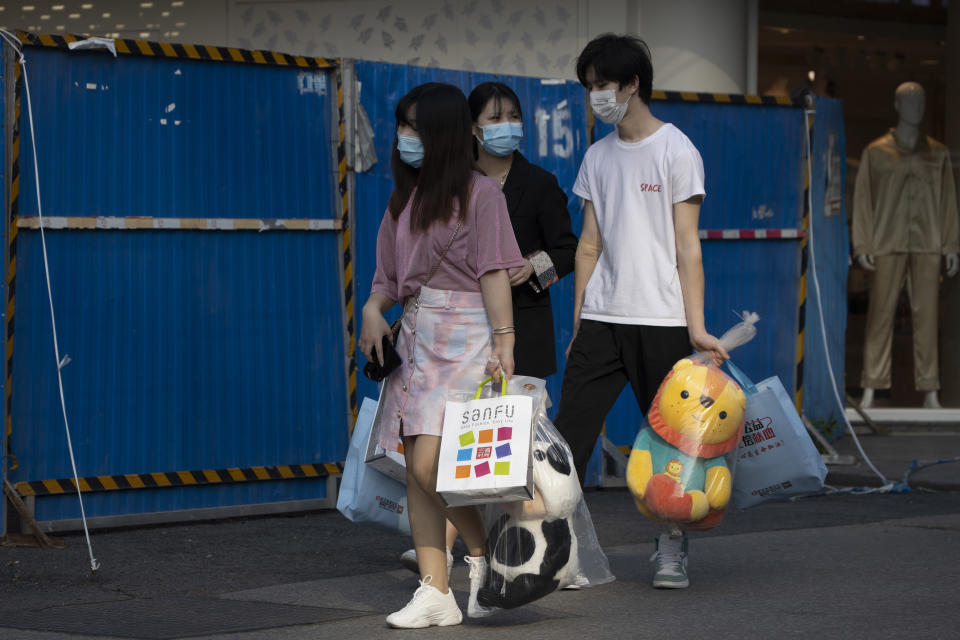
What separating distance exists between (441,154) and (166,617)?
6.04 feet

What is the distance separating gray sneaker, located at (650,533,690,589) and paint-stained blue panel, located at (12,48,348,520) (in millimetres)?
2426

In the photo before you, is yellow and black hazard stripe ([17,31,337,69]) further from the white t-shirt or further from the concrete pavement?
the white t-shirt

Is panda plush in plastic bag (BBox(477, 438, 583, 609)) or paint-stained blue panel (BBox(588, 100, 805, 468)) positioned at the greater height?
paint-stained blue panel (BBox(588, 100, 805, 468))

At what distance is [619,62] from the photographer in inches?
213

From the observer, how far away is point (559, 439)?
4.83 metres

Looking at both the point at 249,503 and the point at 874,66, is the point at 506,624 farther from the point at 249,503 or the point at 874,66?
the point at 874,66

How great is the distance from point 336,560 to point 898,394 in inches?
244

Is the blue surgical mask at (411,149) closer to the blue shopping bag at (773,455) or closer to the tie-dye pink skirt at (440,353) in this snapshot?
the tie-dye pink skirt at (440,353)

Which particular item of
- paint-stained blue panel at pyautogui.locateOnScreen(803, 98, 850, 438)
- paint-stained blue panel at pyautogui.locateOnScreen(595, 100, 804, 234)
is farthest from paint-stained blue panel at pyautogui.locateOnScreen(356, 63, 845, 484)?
paint-stained blue panel at pyautogui.locateOnScreen(803, 98, 850, 438)

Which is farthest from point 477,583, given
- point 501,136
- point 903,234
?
point 903,234

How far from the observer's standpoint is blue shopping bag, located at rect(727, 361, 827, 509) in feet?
17.7

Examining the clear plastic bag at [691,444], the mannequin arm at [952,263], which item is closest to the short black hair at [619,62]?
the clear plastic bag at [691,444]

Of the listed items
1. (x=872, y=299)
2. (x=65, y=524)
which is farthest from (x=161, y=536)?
(x=872, y=299)

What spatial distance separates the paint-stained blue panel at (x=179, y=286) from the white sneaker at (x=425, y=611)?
2.50 metres
